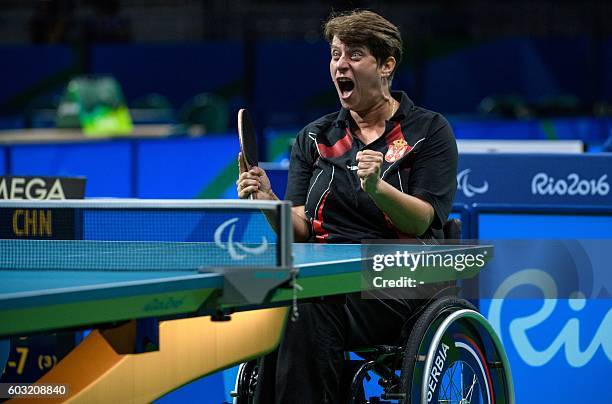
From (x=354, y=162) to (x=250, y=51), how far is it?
1243cm

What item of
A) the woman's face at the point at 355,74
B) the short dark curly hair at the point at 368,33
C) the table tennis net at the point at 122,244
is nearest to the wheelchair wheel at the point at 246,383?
the table tennis net at the point at 122,244

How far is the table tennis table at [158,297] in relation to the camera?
9.75 feet

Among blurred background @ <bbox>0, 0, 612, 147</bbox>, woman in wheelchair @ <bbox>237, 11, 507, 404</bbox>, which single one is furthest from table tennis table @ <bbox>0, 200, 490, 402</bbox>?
blurred background @ <bbox>0, 0, 612, 147</bbox>

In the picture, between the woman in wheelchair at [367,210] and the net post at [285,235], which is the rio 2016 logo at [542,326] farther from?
the net post at [285,235]

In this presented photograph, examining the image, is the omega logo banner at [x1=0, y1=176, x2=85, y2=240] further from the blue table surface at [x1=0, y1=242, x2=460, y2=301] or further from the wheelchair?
the wheelchair

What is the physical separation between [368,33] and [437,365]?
1062 mm

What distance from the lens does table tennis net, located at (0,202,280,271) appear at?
342 cm

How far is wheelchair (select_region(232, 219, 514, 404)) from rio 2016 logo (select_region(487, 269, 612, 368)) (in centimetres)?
87

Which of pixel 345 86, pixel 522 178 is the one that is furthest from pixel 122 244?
pixel 522 178

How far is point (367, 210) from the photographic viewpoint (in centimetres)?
407

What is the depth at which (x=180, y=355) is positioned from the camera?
339 centimetres

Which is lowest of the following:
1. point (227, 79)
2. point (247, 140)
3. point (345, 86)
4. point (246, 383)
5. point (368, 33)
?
point (246, 383)

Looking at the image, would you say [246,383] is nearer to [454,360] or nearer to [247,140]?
[454,360]

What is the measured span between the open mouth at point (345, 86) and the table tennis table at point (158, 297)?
2.06 feet
